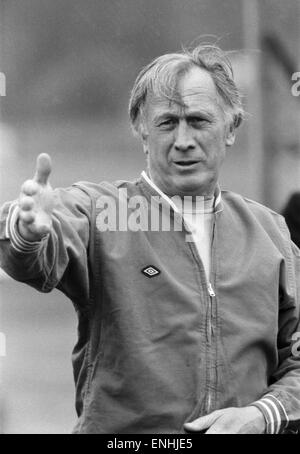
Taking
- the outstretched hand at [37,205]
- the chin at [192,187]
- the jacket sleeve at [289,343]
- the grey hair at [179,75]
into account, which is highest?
the grey hair at [179,75]

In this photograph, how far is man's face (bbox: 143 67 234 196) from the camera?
103 inches

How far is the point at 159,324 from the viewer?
2.44 m

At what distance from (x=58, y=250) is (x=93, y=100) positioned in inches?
118

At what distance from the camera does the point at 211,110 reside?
2.66m

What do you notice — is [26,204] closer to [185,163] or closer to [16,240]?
[16,240]

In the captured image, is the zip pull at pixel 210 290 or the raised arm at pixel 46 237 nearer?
the raised arm at pixel 46 237

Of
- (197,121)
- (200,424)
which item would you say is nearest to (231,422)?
(200,424)

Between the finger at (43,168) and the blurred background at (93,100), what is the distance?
2.15 meters

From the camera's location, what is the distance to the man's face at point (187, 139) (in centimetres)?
261
